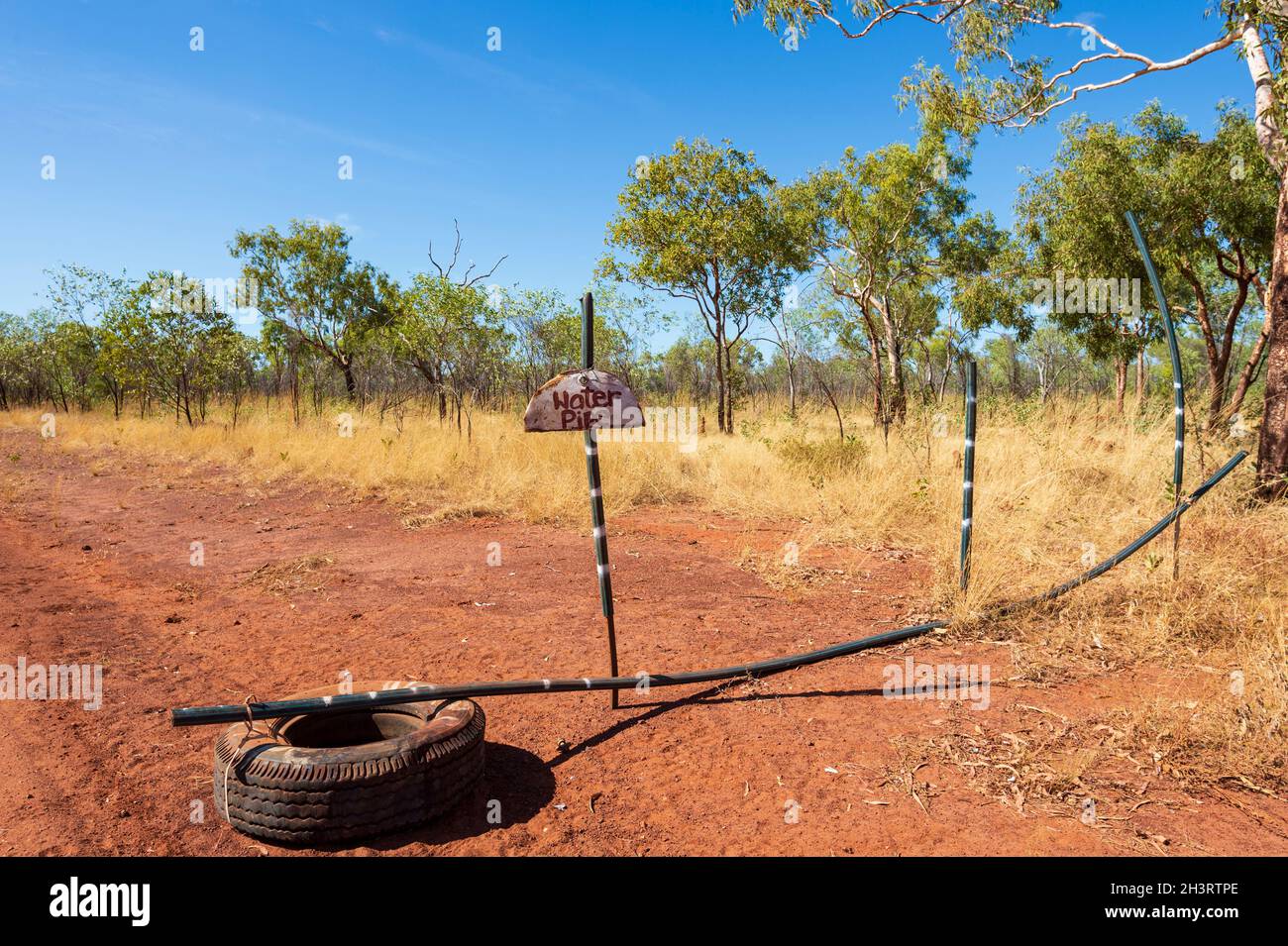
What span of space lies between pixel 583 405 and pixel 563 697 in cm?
160

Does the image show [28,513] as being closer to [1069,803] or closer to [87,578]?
[87,578]

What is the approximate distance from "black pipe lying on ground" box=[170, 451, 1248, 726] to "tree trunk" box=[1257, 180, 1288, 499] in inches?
78.5

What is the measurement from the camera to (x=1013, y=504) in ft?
22.6

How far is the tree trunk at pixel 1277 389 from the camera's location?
632 centimetres

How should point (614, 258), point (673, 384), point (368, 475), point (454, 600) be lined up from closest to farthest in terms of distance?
point (454, 600) → point (368, 475) → point (614, 258) → point (673, 384)

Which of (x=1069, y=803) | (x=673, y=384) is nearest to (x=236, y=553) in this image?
(x=1069, y=803)

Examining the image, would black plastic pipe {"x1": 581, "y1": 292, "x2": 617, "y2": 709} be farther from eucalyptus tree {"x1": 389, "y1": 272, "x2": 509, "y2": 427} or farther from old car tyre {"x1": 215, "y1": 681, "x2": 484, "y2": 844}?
eucalyptus tree {"x1": 389, "y1": 272, "x2": 509, "y2": 427}

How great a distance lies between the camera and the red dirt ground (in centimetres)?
269

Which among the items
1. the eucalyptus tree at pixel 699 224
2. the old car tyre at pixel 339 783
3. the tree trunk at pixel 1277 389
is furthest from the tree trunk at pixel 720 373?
the old car tyre at pixel 339 783

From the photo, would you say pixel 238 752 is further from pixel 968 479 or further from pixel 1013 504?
pixel 1013 504

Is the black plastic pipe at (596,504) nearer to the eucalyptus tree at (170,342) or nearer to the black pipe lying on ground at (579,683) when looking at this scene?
the black pipe lying on ground at (579,683)

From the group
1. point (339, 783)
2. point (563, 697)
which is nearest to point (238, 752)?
point (339, 783)

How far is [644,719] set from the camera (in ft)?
Result: 12.1
